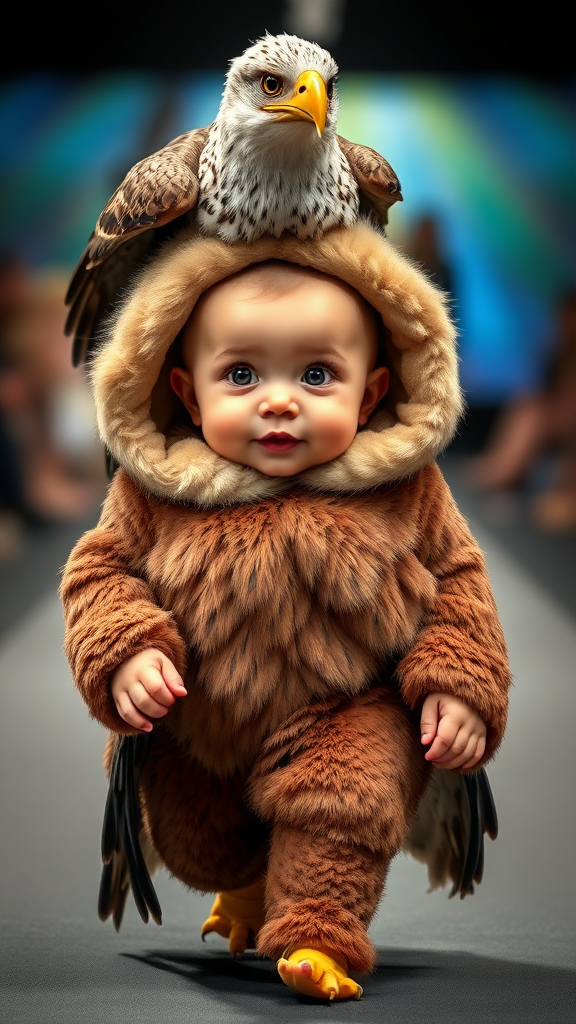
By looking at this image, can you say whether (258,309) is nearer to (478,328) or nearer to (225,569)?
(225,569)

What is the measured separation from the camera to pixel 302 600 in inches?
54.2

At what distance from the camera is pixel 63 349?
3527mm

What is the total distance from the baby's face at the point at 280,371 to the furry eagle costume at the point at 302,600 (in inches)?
0.9

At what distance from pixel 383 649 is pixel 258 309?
38cm

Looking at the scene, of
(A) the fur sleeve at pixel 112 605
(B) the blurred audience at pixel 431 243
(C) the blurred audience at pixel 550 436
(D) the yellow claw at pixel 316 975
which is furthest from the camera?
(C) the blurred audience at pixel 550 436

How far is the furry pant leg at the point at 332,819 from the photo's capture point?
1316 mm

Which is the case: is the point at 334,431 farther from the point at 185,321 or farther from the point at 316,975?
the point at 316,975

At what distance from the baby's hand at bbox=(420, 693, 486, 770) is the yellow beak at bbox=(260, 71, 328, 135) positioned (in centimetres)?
60

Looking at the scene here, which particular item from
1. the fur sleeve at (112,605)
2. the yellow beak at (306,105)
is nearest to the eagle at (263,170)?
the yellow beak at (306,105)

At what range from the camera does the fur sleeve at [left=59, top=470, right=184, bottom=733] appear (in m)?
1.38

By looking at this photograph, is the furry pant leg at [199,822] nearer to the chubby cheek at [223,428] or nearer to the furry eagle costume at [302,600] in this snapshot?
the furry eagle costume at [302,600]

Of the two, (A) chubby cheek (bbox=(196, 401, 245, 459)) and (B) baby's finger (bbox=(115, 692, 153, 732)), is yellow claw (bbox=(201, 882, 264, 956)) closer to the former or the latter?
(B) baby's finger (bbox=(115, 692, 153, 732))

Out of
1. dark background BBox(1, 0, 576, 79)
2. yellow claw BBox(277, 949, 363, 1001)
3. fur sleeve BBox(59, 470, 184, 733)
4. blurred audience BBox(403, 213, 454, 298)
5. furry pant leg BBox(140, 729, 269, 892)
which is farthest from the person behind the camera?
blurred audience BBox(403, 213, 454, 298)

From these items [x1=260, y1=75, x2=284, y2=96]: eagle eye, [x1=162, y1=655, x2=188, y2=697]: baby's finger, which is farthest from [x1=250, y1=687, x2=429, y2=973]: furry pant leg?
[x1=260, y1=75, x2=284, y2=96]: eagle eye
